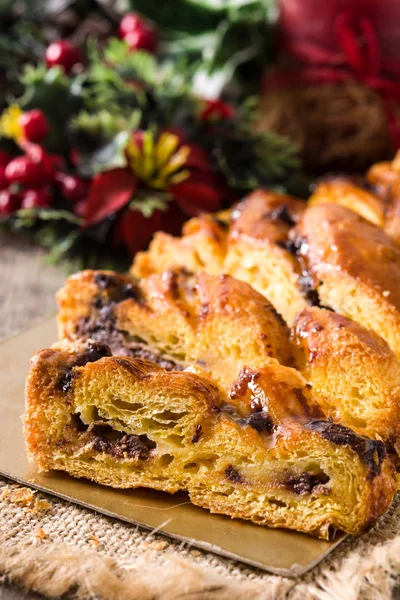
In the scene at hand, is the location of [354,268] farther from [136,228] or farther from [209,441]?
[136,228]

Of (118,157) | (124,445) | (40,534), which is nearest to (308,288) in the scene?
(124,445)

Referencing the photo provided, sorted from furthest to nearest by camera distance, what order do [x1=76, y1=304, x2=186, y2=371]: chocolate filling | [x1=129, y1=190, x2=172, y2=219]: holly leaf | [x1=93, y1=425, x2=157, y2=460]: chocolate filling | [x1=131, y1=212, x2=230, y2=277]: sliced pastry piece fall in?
1. [x1=129, y1=190, x2=172, y2=219]: holly leaf
2. [x1=131, y1=212, x2=230, y2=277]: sliced pastry piece
3. [x1=76, y1=304, x2=186, y2=371]: chocolate filling
4. [x1=93, y1=425, x2=157, y2=460]: chocolate filling

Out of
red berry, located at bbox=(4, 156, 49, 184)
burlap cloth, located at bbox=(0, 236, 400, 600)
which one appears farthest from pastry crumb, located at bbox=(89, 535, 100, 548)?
red berry, located at bbox=(4, 156, 49, 184)

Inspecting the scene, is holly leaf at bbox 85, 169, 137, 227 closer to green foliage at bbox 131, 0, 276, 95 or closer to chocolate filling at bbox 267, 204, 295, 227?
chocolate filling at bbox 267, 204, 295, 227

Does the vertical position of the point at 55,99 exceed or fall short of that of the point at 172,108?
it falls short

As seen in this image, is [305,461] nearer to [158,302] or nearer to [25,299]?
[158,302]

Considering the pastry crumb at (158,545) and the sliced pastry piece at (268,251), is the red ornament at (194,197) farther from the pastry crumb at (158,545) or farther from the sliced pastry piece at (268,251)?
the pastry crumb at (158,545)
